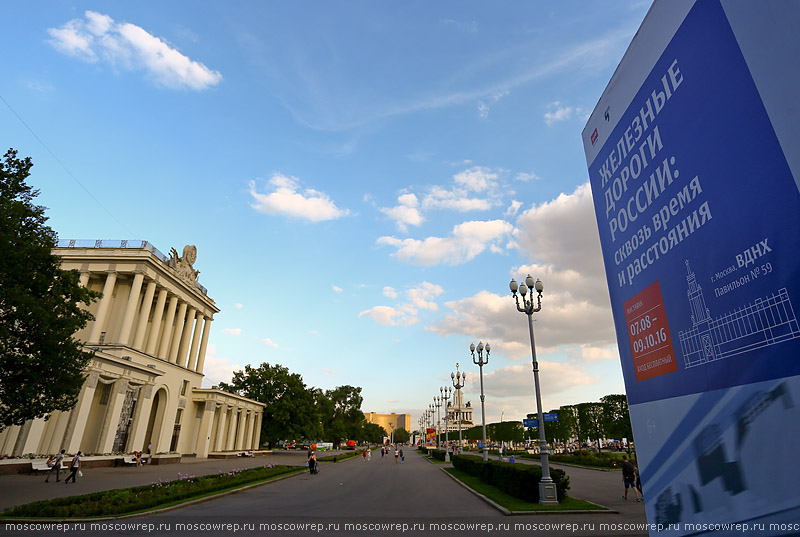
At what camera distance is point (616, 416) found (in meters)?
46.7

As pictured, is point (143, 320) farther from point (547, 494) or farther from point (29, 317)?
point (547, 494)

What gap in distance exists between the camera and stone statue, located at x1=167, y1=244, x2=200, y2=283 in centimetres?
4653

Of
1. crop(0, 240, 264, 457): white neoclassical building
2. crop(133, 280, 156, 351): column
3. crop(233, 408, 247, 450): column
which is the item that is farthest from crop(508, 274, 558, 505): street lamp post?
crop(233, 408, 247, 450): column

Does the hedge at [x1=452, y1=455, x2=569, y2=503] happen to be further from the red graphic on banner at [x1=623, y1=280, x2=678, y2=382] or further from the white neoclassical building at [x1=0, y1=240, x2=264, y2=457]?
the white neoclassical building at [x1=0, y1=240, x2=264, y2=457]

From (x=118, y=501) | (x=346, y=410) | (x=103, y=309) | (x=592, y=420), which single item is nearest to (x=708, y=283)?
(x=118, y=501)

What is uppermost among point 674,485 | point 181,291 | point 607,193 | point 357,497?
point 181,291

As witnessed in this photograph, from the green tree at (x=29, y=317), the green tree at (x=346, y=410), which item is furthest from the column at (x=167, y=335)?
the green tree at (x=346, y=410)

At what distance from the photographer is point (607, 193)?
4672mm

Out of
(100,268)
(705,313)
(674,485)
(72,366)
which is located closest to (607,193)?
(705,313)

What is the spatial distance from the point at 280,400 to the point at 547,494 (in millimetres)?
57214

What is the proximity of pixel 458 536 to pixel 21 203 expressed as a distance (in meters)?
21.2

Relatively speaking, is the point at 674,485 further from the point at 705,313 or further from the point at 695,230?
the point at 695,230

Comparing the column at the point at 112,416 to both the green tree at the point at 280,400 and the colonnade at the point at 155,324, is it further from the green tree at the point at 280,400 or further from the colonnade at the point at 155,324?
the green tree at the point at 280,400

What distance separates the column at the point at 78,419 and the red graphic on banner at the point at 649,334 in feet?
121
